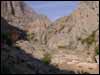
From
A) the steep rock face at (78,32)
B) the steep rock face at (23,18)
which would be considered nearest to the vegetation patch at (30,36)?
the steep rock face at (23,18)

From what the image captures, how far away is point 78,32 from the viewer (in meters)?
44.9

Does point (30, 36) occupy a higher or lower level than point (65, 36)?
lower

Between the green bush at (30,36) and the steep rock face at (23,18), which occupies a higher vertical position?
the steep rock face at (23,18)

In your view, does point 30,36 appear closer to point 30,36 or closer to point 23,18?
point 30,36

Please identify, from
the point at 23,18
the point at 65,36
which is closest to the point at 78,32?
the point at 65,36

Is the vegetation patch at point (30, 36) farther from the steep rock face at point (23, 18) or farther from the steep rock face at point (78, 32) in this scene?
the steep rock face at point (78, 32)

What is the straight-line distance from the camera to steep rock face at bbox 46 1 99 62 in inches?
1637

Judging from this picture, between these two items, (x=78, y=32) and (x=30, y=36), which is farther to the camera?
(x=30, y=36)

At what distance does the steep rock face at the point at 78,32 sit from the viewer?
41578mm

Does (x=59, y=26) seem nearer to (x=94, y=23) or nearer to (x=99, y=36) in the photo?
(x=94, y=23)

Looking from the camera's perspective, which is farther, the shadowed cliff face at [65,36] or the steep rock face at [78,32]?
the steep rock face at [78,32]

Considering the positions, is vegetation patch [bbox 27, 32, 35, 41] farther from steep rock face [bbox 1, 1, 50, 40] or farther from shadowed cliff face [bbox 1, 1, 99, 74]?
steep rock face [bbox 1, 1, 50, 40]

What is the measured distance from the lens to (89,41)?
4184 centimetres

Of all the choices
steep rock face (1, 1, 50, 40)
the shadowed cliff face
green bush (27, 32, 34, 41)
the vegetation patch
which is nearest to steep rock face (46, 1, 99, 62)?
the shadowed cliff face
